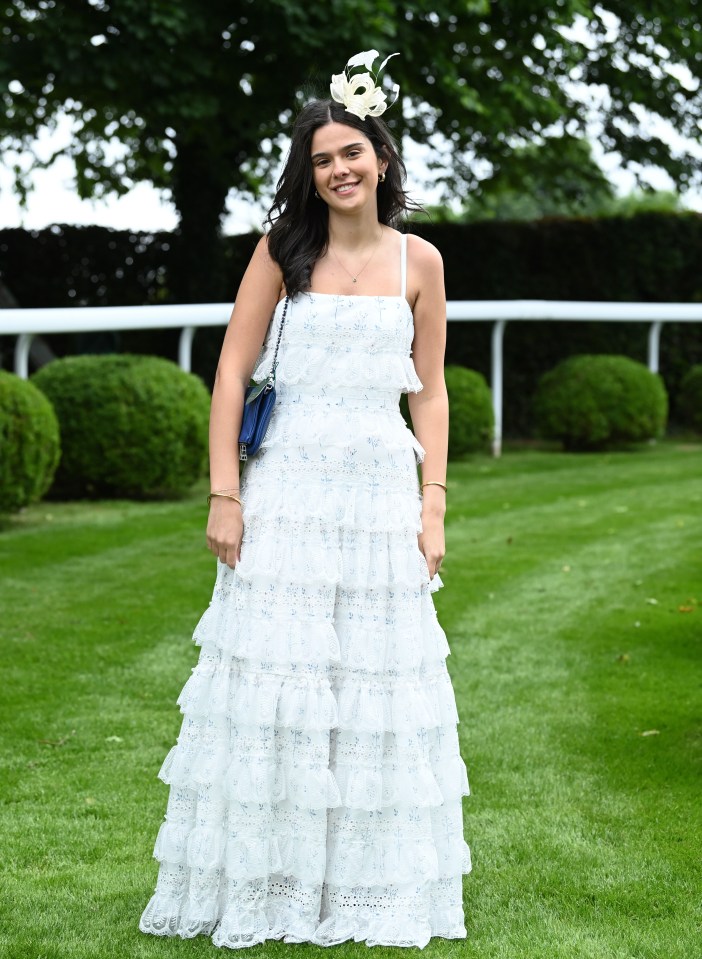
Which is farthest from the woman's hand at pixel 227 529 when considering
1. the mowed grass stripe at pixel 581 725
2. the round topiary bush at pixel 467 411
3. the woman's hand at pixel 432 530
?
the round topiary bush at pixel 467 411

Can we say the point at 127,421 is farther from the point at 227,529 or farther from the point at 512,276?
the point at 512,276

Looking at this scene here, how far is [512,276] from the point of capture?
1653 cm

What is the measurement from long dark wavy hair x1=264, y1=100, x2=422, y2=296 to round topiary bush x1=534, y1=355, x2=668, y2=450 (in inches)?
424

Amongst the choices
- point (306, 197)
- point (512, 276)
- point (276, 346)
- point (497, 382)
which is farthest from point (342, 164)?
point (512, 276)

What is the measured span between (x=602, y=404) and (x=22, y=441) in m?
6.99

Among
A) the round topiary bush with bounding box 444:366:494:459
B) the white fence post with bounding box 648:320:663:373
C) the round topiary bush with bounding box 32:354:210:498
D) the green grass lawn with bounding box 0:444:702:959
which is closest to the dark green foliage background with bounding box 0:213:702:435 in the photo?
the white fence post with bounding box 648:320:663:373

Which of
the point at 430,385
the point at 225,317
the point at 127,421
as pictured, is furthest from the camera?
the point at 225,317

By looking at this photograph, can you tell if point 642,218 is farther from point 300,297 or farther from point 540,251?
point 300,297

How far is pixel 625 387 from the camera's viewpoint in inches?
557

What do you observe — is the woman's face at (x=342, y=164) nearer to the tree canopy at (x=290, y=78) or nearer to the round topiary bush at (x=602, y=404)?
the tree canopy at (x=290, y=78)

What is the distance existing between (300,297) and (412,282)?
0.95 feet

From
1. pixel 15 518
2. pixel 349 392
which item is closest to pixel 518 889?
pixel 349 392

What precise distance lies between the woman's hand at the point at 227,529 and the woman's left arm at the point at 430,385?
0.45 metres

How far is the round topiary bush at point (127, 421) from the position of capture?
10.3 metres
